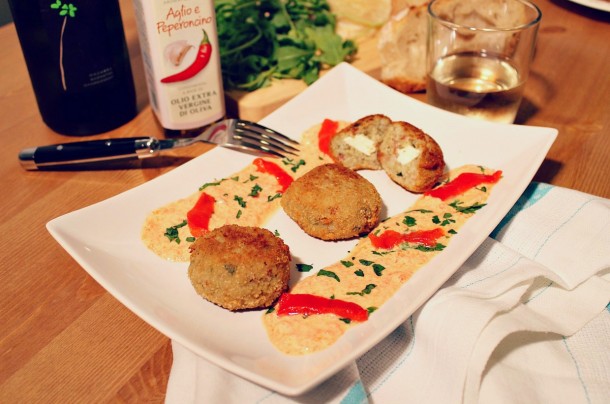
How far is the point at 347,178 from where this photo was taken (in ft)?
5.63

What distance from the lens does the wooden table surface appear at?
1360mm

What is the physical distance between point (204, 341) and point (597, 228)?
1.12 metres

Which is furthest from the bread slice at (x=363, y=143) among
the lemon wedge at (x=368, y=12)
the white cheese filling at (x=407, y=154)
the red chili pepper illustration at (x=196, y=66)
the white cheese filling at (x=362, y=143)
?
the lemon wedge at (x=368, y=12)

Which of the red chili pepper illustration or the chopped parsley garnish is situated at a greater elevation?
the red chili pepper illustration

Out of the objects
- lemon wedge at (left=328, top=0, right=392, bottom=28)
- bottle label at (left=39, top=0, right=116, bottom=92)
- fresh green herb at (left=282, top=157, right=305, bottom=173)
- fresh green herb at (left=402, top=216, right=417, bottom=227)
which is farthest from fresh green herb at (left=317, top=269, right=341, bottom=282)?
lemon wedge at (left=328, top=0, right=392, bottom=28)

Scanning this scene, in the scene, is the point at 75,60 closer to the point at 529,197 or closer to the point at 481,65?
the point at 481,65

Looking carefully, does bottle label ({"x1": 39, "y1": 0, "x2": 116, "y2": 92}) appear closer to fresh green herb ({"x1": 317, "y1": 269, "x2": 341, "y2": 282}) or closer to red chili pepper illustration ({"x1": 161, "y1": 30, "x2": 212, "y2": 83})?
red chili pepper illustration ({"x1": 161, "y1": 30, "x2": 212, "y2": 83})

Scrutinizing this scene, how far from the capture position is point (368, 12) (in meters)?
2.82

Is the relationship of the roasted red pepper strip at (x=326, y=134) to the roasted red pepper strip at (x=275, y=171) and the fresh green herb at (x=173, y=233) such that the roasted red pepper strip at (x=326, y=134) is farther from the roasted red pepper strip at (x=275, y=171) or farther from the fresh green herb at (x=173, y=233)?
the fresh green herb at (x=173, y=233)

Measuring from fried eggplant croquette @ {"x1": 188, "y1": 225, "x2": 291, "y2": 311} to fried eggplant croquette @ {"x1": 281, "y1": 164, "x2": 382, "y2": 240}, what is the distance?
205mm

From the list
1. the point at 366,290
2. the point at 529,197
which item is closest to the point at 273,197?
the point at 366,290

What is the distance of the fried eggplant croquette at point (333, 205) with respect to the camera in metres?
1.63

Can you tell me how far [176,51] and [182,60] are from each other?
0.14 ft

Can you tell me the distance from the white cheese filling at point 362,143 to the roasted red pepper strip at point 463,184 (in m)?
0.24
